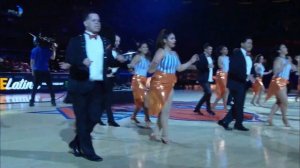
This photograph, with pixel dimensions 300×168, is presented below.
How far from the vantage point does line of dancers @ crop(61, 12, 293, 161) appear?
4754 mm

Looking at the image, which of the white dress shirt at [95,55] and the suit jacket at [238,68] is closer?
the white dress shirt at [95,55]

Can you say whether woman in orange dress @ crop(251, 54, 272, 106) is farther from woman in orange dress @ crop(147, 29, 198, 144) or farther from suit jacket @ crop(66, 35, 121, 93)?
suit jacket @ crop(66, 35, 121, 93)

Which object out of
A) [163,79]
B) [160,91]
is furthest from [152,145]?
[163,79]

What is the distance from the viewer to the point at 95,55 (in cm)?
476

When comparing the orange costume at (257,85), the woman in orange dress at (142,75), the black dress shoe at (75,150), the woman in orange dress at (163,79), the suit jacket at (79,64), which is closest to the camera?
the suit jacket at (79,64)

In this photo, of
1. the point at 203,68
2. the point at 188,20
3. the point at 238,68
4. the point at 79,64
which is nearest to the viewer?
the point at 79,64

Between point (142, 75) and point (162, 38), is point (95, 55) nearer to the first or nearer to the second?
point (162, 38)

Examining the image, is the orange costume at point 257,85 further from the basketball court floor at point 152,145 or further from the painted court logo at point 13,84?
the painted court logo at point 13,84

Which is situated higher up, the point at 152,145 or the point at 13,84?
the point at 13,84

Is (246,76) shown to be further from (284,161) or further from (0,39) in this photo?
(0,39)

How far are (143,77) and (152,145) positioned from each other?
6.81 ft

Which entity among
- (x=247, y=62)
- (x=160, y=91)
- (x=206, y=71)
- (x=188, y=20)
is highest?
(x=188, y=20)

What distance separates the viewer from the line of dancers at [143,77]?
475cm

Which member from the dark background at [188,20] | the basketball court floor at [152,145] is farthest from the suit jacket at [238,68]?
Answer: the dark background at [188,20]
